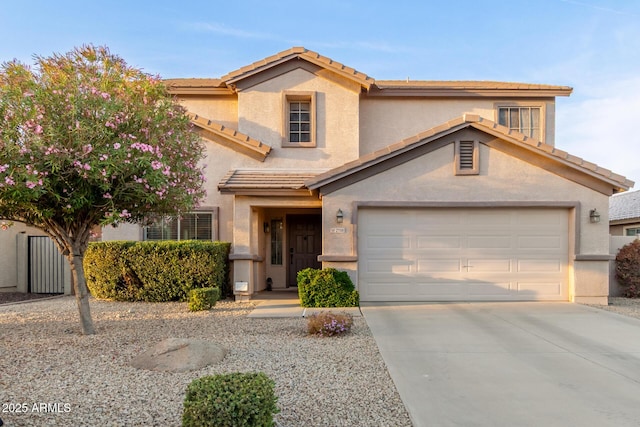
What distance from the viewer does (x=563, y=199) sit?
35.4 ft

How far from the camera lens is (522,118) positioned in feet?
47.4

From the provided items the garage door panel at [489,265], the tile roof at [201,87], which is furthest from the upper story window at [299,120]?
the garage door panel at [489,265]

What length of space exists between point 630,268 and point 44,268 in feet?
57.4

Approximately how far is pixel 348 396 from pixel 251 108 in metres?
10.5

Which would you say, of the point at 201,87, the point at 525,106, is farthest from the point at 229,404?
the point at 525,106

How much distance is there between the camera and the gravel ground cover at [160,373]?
4.32 meters

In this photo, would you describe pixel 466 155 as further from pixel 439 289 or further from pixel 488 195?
pixel 439 289

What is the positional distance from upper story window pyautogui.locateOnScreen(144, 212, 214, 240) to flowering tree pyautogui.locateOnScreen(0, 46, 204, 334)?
4772mm

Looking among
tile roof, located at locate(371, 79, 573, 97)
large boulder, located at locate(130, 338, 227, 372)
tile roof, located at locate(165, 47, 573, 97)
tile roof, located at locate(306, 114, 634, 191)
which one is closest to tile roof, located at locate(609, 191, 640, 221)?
tile roof, located at locate(371, 79, 573, 97)

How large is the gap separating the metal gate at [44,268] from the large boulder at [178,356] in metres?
9.43

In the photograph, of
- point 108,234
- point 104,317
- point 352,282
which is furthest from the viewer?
point 108,234

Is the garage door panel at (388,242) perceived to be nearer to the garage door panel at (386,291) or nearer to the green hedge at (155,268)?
the garage door panel at (386,291)

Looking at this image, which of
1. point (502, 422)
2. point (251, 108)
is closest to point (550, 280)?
point (502, 422)

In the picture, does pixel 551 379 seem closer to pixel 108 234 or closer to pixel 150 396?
pixel 150 396
